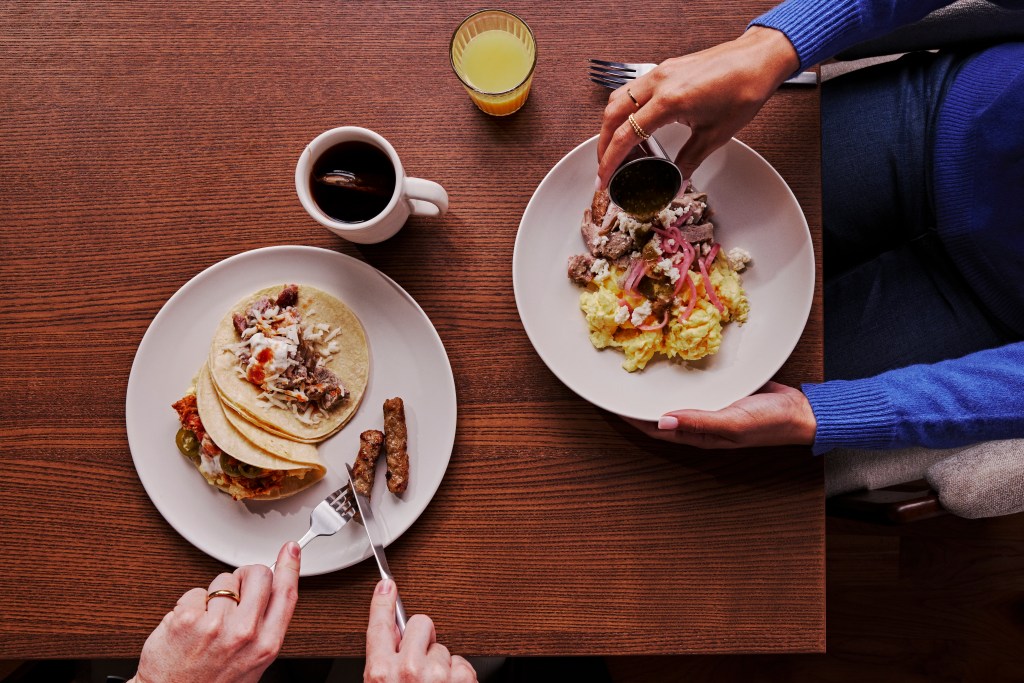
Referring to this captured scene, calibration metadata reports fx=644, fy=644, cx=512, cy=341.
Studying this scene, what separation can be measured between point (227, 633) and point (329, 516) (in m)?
0.32

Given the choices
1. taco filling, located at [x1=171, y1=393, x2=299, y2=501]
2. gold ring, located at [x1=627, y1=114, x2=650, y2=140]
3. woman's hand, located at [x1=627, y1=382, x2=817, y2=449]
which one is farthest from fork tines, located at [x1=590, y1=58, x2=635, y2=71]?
taco filling, located at [x1=171, y1=393, x2=299, y2=501]

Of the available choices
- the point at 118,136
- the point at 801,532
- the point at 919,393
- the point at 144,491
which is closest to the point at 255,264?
the point at 118,136

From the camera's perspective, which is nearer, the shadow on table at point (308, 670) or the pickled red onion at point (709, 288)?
the pickled red onion at point (709, 288)

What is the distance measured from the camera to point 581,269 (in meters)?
1.64

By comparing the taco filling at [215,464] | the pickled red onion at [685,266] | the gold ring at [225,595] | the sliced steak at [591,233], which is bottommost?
the gold ring at [225,595]

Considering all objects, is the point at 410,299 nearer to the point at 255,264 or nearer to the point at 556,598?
the point at 255,264

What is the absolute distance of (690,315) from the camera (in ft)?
5.23

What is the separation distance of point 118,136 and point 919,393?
2.16 metres

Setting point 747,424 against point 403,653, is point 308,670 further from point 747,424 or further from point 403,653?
point 747,424

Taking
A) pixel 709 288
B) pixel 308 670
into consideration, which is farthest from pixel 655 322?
pixel 308 670

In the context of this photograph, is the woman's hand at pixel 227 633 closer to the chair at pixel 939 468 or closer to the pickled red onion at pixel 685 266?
the pickled red onion at pixel 685 266

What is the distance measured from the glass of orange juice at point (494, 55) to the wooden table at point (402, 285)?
0.06 m

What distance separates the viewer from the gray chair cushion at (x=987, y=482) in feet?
5.19

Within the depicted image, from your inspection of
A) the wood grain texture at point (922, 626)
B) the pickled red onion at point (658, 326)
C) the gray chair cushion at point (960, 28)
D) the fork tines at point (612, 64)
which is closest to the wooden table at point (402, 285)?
the fork tines at point (612, 64)
